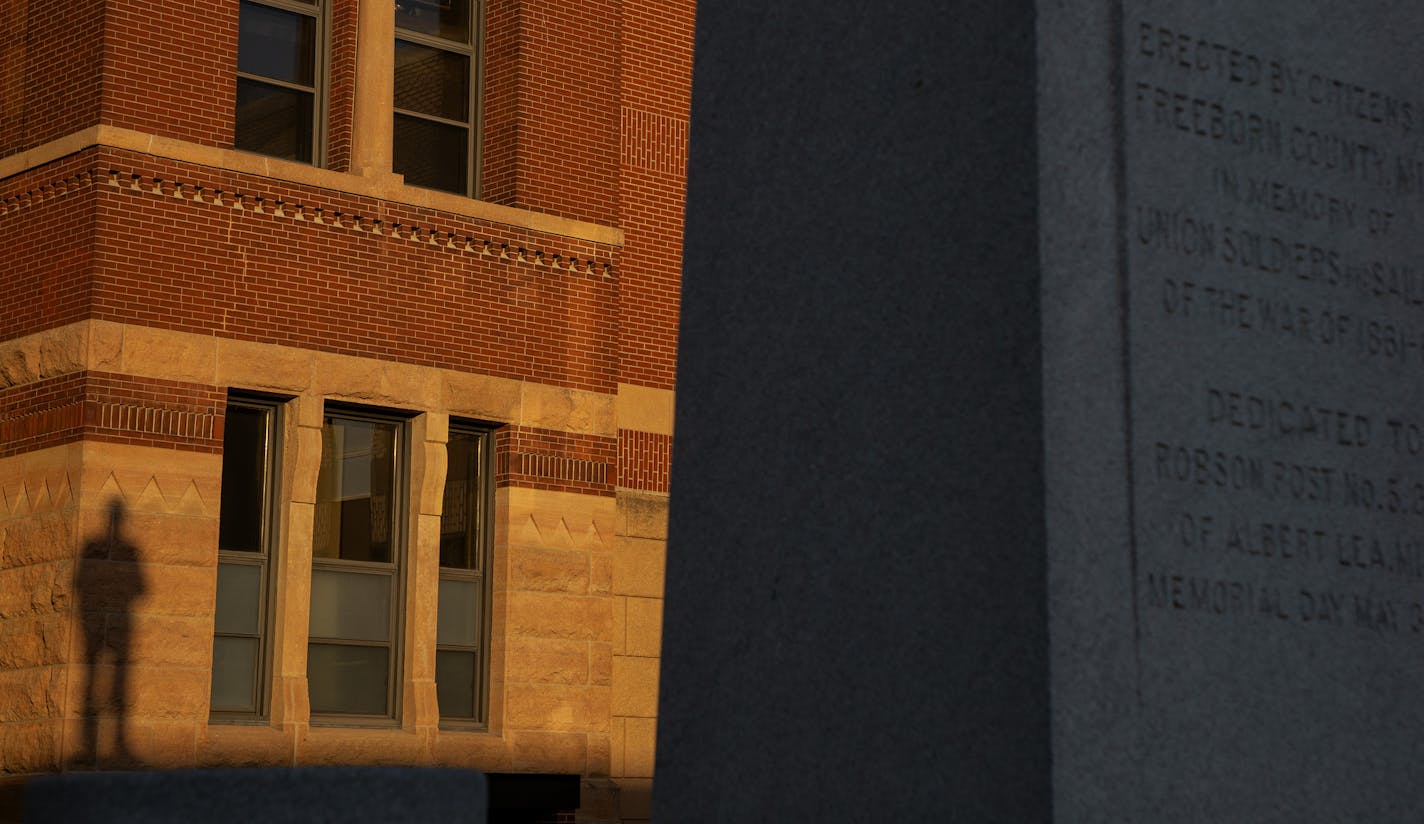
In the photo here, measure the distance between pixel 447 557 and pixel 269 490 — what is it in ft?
6.42

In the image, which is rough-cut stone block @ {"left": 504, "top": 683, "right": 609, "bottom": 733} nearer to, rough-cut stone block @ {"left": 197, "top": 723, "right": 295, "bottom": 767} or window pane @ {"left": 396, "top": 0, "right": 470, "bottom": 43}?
rough-cut stone block @ {"left": 197, "top": 723, "right": 295, "bottom": 767}

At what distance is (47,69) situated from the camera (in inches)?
653

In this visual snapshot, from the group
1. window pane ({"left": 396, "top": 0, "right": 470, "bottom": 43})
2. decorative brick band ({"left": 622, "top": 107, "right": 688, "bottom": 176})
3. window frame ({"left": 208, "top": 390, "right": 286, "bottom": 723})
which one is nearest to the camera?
window frame ({"left": 208, "top": 390, "right": 286, "bottom": 723})

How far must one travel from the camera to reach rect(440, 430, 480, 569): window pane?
1762 centimetres

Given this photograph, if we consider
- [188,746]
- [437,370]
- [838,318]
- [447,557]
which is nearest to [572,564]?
[447,557]

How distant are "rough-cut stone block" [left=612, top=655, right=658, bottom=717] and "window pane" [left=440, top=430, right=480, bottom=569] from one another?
2204 millimetres

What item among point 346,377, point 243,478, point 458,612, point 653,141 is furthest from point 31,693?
point 653,141

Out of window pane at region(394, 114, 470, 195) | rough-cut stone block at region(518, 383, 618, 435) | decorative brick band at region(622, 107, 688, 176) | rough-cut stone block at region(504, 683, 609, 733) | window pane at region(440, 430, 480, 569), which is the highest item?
decorative brick band at region(622, 107, 688, 176)

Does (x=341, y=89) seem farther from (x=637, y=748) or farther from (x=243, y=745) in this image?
(x=637, y=748)

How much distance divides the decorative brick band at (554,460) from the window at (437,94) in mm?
2676

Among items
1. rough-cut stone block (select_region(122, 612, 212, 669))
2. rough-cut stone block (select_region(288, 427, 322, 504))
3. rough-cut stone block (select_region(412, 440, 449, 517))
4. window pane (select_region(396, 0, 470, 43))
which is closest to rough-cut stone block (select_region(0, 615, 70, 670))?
rough-cut stone block (select_region(122, 612, 212, 669))

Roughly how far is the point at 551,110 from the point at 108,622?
273 inches

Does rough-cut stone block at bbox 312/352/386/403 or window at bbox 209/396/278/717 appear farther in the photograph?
rough-cut stone block at bbox 312/352/386/403

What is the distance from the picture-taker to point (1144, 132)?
13.3 feet
